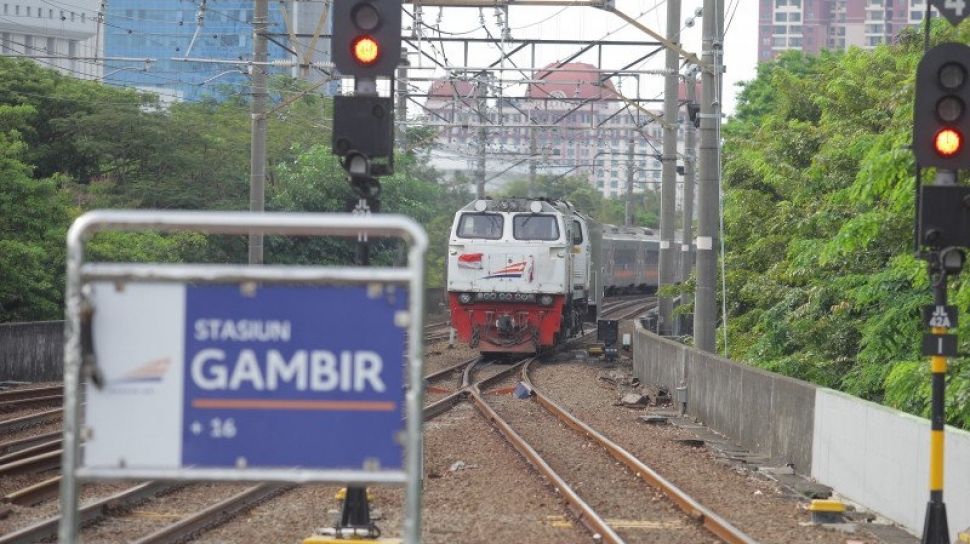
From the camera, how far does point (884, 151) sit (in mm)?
15078

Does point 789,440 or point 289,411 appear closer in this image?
point 289,411

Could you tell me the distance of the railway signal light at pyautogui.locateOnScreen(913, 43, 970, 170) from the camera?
10.3m

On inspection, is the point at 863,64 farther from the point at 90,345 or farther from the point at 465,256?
the point at 90,345

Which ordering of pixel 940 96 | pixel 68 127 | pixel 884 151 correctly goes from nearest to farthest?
pixel 940 96 < pixel 884 151 < pixel 68 127

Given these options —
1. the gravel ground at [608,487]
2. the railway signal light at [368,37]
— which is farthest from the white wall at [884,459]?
the railway signal light at [368,37]

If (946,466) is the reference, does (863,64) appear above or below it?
above

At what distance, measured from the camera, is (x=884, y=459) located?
12781mm

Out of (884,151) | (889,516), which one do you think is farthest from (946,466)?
(884,151)

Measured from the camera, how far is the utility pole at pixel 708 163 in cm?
2148

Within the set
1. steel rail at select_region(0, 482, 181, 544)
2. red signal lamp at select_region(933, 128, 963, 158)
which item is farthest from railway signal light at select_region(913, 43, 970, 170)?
steel rail at select_region(0, 482, 181, 544)

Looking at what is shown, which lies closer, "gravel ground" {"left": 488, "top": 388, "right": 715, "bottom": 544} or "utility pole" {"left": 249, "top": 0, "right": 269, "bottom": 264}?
"gravel ground" {"left": 488, "top": 388, "right": 715, "bottom": 544}

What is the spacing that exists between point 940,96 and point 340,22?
13.9ft

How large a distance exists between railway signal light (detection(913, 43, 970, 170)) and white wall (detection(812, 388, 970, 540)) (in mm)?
2297

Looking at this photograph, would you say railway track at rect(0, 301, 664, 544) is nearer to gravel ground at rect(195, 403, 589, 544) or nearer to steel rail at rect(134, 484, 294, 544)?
steel rail at rect(134, 484, 294, 544)
